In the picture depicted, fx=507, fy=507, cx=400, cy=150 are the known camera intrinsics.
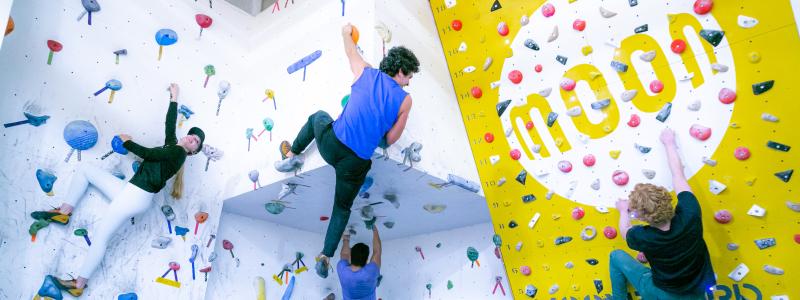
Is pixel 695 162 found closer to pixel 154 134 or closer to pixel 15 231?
pixel 154 134

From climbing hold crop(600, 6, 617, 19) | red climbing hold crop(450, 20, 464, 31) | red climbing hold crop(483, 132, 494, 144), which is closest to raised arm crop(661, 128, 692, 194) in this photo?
climbing hold crop(600, 6, 617, 19)

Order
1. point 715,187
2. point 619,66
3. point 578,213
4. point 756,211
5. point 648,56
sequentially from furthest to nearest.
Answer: point 578,213
point 619,66
point 648,56
point 715,187
point 756,211

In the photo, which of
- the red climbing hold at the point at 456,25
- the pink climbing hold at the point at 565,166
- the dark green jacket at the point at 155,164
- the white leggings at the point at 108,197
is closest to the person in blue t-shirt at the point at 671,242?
the pink climbing hold at the point at 565,166

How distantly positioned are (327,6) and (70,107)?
168cm

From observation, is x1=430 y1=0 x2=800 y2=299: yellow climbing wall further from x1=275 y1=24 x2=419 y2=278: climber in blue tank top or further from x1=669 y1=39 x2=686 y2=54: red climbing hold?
x1=275 y1=24 x2=419 y2=278: climber in blue tank top

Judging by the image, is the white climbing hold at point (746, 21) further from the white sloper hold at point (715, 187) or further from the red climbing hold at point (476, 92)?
the red climbing hold at point (476, 92)

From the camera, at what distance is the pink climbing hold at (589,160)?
3066mm

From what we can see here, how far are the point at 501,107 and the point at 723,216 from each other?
56.6 inches

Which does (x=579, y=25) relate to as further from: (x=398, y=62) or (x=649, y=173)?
(x=398, y=62)

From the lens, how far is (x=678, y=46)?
9.16 ft

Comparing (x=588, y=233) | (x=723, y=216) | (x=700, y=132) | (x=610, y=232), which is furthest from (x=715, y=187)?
(x=588, y=233)

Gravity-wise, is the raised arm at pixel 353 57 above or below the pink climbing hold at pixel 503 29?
below

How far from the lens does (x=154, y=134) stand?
329 centimetres

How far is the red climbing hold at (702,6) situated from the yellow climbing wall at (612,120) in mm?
25
